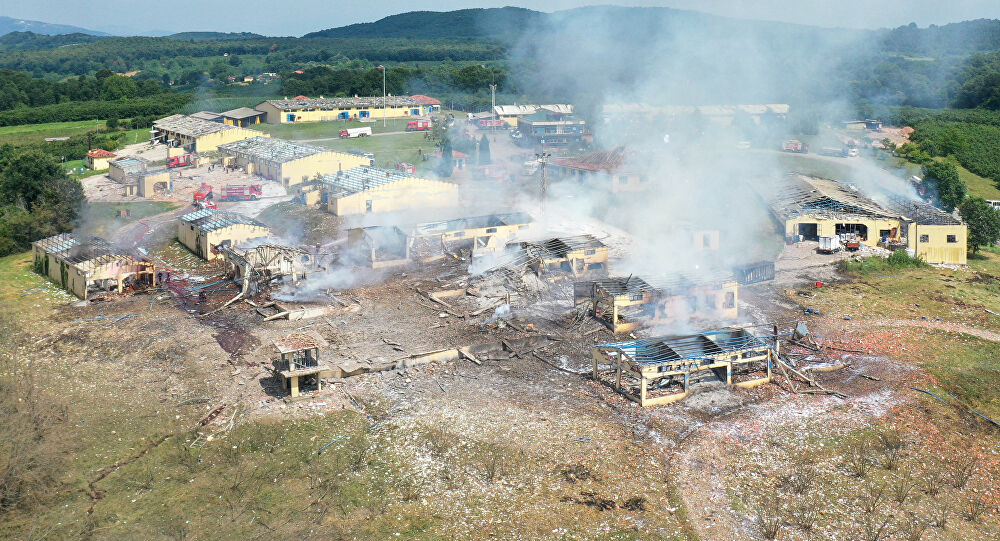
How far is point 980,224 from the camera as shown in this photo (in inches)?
1015

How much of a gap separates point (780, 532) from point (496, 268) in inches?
467

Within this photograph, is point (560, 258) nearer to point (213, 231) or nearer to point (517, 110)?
point (213, 231)

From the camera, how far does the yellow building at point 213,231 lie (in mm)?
23750

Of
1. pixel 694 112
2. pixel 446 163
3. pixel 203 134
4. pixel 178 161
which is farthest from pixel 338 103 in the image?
pixel 694 112

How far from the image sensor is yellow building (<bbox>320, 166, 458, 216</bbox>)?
2945 cm

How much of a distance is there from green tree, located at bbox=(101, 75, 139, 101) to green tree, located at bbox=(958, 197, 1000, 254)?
60036 mm

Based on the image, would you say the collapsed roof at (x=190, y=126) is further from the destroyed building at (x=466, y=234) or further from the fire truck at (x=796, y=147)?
the fire truck at (x=796, y=147)

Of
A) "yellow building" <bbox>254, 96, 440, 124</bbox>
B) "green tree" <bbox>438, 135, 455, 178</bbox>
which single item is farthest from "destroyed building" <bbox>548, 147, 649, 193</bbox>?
"yellow building" <bbox>254, 96, 440, 124</bbox>

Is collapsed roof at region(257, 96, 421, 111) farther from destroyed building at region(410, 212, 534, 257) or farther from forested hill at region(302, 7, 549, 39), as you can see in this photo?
destroyed building at region(410, 212, 534, 257)

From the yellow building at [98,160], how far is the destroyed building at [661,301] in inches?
1225

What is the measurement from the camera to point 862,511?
1081cm

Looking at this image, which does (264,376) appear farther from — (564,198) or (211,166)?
(211,166)

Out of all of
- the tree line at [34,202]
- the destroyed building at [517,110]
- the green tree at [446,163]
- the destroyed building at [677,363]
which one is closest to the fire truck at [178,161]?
the tree line at [34,202]

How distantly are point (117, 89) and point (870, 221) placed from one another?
59.1 m
